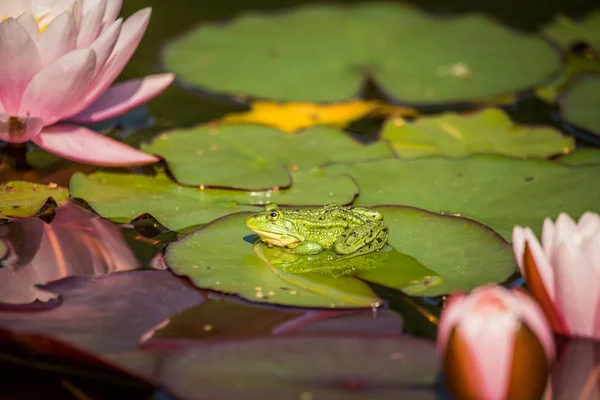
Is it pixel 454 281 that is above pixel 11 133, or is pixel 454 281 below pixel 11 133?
below

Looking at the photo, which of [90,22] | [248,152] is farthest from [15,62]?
[248,152]

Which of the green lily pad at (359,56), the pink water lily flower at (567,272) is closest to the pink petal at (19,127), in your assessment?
the green lily pad at (359,56)

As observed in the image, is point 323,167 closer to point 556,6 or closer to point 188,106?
point 188,106

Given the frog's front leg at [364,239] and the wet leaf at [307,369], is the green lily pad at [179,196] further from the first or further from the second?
the wet leaf at [307,369]

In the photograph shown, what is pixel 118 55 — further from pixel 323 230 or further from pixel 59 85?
pixel 323 230

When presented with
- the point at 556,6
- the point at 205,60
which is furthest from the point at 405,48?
the point at 556,6

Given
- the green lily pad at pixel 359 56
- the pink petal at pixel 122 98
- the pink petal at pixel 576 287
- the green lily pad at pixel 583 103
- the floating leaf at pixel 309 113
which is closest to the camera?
the pink petal at pixel 576 287

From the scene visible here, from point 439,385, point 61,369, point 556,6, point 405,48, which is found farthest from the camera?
point 556,6
